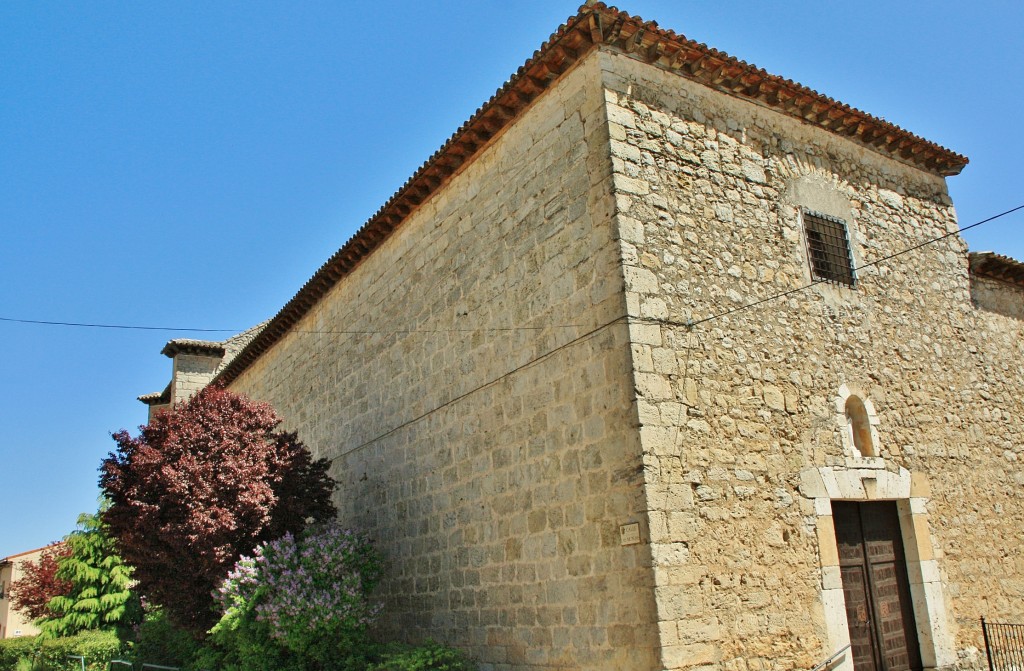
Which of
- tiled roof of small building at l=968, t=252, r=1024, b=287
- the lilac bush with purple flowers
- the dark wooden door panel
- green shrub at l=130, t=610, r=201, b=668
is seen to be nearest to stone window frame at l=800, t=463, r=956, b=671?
the dark wooden door panel

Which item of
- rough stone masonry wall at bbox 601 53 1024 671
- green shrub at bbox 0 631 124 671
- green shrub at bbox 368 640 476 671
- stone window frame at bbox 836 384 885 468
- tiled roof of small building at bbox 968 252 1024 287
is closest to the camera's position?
rough stone masonry wall at bbox 601 53 1024 671

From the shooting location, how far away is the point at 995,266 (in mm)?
10508

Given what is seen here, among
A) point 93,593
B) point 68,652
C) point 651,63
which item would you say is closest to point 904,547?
point 651,63

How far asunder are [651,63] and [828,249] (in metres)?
2.90

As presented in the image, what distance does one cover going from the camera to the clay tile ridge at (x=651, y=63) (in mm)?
7793

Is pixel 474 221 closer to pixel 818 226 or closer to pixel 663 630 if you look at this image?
pixel 818 226

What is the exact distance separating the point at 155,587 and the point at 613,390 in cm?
710

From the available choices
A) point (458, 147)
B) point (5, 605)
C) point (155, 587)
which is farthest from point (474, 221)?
point (5, 605)

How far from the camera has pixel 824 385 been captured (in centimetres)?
820

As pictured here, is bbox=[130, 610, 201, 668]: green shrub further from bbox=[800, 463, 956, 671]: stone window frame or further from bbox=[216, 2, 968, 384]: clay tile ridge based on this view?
bbox=[800, 463, 956, 671]: stone window frame

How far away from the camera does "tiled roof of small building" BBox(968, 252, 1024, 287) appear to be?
1035 cm

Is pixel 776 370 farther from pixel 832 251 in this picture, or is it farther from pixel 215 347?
pixel 215 347

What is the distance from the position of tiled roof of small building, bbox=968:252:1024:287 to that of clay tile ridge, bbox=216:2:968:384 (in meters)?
1.24

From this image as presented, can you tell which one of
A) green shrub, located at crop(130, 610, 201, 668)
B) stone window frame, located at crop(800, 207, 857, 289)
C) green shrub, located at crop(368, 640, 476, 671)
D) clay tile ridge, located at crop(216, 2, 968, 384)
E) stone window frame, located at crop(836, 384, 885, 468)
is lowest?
green shrub, located at crop(130, 610, 201, 668)
